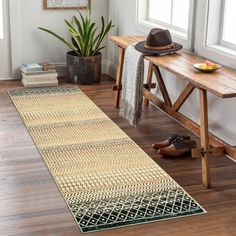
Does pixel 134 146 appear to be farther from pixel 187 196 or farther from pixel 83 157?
pixel 187 196

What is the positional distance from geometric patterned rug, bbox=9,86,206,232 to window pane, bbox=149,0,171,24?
1.05m

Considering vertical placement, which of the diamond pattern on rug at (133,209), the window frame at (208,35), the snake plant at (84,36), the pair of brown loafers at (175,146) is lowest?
the diamond pattern on rug at (133,209)

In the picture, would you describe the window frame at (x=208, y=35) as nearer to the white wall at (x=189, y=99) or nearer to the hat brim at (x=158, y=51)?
the hat brim at (x=158, y=51)

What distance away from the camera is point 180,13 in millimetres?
4711

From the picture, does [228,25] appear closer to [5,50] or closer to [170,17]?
[170,17]

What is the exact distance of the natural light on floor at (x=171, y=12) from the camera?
15.3 ft

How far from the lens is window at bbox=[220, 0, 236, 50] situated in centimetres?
395

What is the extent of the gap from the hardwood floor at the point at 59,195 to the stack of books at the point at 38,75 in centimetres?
98

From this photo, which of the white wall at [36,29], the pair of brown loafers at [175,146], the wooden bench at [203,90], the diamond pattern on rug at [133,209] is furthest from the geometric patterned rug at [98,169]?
the white wall at [36,29]

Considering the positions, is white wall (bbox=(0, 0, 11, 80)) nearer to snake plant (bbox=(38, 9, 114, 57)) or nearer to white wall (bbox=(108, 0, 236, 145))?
snake plant (bbox=(38, 9, 114, 57))

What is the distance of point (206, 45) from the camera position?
13.4 feet

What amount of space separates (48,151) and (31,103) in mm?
1217

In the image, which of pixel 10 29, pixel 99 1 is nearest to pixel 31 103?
pixel 10 29

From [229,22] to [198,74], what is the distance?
75cm
